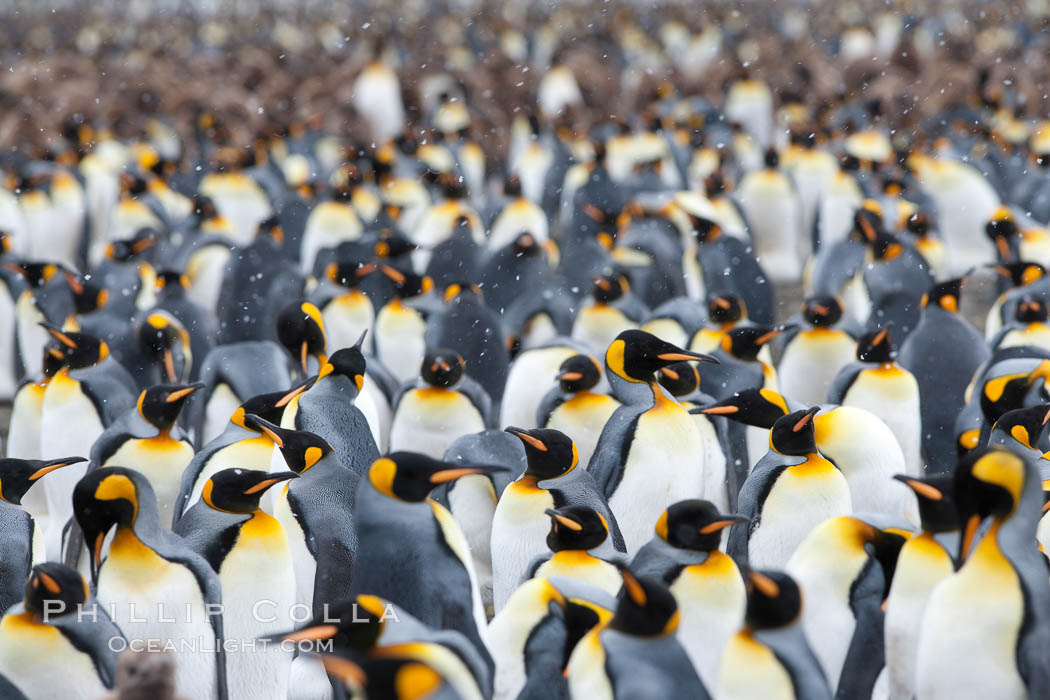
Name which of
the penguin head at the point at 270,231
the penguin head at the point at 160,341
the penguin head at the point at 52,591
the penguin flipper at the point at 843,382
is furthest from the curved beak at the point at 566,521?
the penguin head at the point at 270,231

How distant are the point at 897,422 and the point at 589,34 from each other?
584 inches

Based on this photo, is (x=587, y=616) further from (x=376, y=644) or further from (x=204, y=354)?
(x=204, y=354)

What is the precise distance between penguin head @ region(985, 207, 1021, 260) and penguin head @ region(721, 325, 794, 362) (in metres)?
2.41

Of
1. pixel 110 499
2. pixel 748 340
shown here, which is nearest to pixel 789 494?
pixel 748 340

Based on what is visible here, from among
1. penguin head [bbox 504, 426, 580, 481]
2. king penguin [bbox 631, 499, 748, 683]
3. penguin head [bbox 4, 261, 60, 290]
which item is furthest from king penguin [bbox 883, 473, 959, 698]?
penguin head [bbox 4, 261, 60, 290]

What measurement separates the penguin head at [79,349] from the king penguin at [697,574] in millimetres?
2661

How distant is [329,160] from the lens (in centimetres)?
1252

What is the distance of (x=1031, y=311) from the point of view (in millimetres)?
5309

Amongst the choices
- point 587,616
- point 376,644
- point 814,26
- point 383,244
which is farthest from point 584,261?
point 814,26

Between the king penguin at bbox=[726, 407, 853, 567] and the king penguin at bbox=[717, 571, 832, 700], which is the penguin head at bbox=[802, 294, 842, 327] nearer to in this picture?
the king penguin at bbox=[726, 407, 853, 567]

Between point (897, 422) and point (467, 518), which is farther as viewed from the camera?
point (897, 422)

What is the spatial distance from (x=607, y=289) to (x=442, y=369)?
1.40 m

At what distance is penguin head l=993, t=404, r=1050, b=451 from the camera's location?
377 cm

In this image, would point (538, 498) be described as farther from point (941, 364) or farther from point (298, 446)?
point (941, 364)
